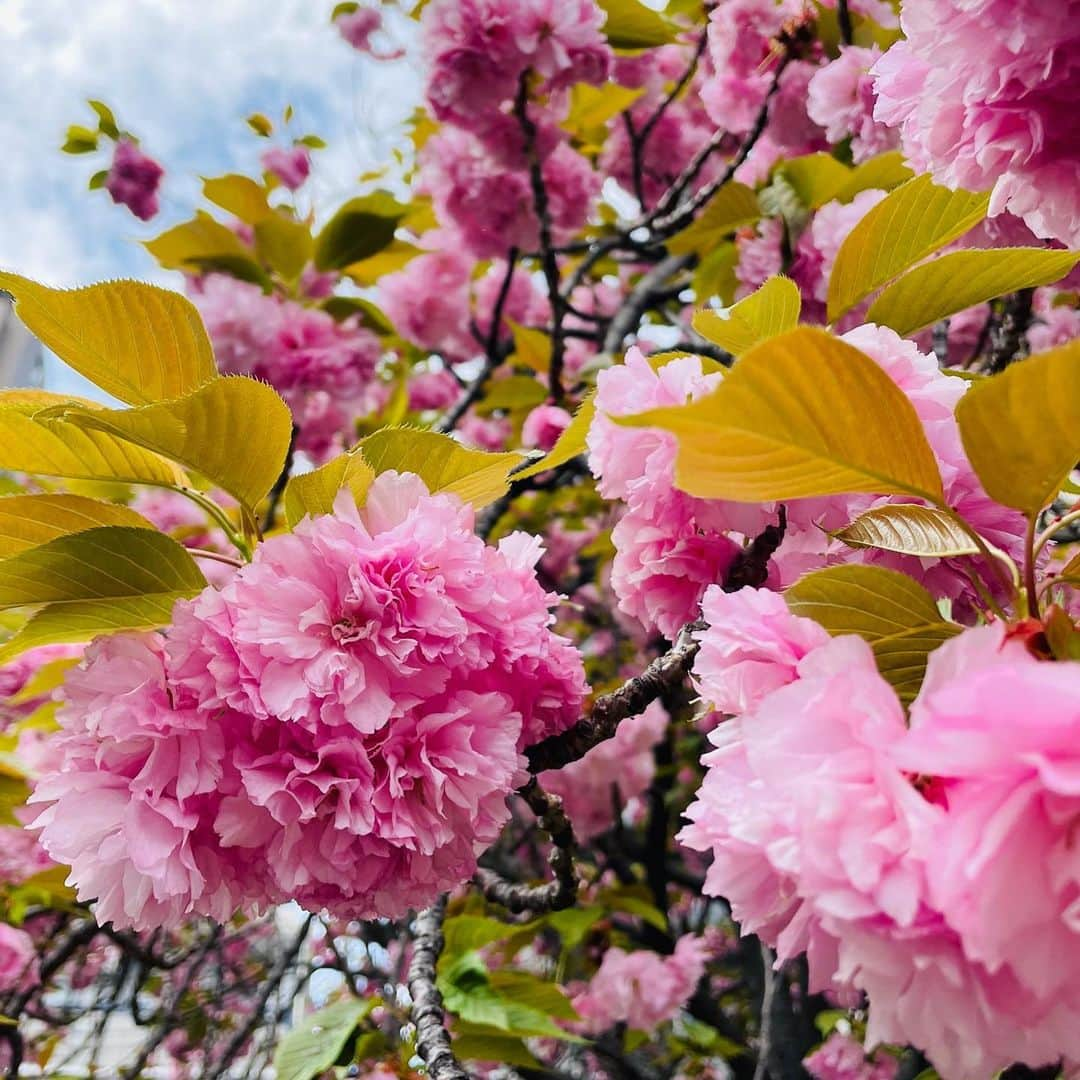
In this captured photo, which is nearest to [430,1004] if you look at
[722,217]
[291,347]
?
[291,347]

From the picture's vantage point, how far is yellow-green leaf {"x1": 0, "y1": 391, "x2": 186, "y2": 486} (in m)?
0.81

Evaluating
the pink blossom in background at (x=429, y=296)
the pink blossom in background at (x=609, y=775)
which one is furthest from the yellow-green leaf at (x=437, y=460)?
the pink blossom in background at (x=429, y=296)

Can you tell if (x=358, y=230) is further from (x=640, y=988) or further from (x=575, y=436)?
(x=640, y=988)

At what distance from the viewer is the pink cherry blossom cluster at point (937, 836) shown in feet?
1.23

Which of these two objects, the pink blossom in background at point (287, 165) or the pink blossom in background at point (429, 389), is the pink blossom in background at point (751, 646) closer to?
the pink blossom in background at point (429, 389)

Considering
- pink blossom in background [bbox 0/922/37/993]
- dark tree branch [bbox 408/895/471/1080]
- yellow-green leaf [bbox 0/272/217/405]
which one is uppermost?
yellow-green leaf [bbox 0/272/217/405]

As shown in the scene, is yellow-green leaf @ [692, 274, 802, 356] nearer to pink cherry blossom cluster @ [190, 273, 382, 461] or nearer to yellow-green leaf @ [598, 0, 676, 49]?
pink cherry blossom cluster @ [190, 273, 382, 461]

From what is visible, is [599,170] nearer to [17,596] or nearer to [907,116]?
[907,116]

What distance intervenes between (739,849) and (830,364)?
260mm

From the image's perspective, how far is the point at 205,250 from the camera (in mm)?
2131

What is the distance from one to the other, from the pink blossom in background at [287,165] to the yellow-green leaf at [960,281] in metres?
2.82

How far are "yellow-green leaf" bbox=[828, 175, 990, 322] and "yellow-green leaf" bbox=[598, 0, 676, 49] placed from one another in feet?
4.92

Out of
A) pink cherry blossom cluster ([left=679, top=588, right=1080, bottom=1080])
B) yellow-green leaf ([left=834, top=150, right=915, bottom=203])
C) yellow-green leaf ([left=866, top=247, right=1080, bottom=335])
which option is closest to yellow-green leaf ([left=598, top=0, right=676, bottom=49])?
yellow-green leaf ([left=834, top=150, right=915, bottom=203])

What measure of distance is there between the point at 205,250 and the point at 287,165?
125cm
